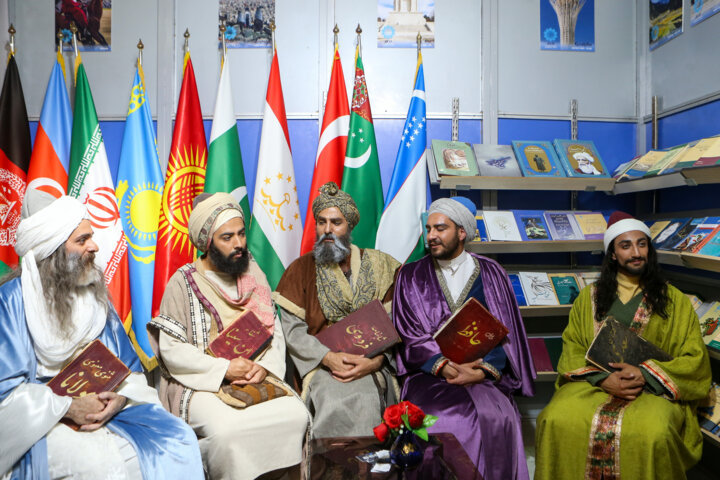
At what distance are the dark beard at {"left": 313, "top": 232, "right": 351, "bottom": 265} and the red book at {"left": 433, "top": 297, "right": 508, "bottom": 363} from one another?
0.74 metres

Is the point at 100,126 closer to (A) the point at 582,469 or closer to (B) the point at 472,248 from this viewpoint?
(B) the point at 472,248

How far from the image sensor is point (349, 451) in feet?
6.96

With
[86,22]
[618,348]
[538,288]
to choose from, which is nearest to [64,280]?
[86,22]

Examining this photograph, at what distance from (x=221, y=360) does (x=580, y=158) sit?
9.47 feet

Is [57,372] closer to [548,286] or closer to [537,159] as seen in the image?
[548,286]

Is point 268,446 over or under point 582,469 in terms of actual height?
over

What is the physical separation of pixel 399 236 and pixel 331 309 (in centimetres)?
86

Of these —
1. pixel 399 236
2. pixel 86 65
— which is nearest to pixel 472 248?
pixel 399 236

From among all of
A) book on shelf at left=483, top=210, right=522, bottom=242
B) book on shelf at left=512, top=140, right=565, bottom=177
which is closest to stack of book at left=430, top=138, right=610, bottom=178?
book on shelf at left=512, top=140, right=565, bottom=177

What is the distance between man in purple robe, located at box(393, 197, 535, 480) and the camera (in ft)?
8.40

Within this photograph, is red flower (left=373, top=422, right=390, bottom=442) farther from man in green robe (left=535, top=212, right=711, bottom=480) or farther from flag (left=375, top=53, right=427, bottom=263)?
flag (left=375, top=53, right=427, bottom=263)

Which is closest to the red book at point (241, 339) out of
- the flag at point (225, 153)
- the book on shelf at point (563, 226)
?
the flag at point (225, 153)

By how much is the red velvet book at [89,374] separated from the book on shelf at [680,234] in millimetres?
3099

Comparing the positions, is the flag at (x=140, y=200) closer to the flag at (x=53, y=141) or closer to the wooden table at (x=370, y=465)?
the flag at (x=53, y=141)
